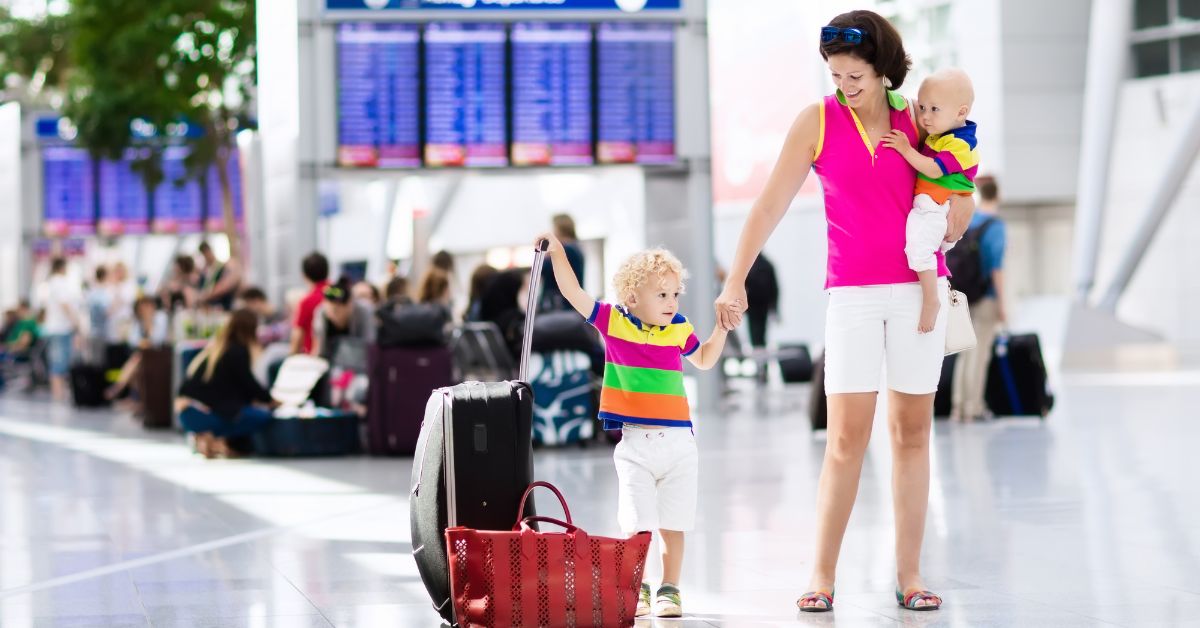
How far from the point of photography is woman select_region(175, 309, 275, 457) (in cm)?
1082

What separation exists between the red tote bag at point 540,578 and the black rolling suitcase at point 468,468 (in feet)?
0.52

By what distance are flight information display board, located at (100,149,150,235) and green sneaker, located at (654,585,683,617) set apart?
90.7 ft

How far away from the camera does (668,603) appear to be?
4.51 meters

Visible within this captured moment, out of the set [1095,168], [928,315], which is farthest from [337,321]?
[1095,168]

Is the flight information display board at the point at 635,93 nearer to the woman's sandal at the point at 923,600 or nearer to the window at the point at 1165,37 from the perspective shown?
the woman's sandal at the point at 923,600

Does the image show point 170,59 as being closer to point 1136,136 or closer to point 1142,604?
point 1136,136

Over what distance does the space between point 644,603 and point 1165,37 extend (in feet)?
91.6

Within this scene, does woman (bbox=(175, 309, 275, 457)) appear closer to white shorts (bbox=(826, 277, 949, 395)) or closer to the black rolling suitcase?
the black rolling suitcase

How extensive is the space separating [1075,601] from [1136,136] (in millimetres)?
26921

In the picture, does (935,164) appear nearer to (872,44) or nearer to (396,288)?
(872,44)

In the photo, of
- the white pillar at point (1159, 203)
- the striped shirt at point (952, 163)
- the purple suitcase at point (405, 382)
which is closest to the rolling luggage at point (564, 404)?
the purple suitcase at point (405, 382)

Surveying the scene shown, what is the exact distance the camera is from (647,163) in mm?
13750

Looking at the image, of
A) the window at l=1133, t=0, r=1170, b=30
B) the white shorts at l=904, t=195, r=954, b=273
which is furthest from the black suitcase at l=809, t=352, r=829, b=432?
the window at l=1133, t=0, r=1170, b=30

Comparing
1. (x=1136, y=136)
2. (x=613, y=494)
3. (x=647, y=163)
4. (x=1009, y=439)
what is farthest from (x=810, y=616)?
(x=1136, y=136)
